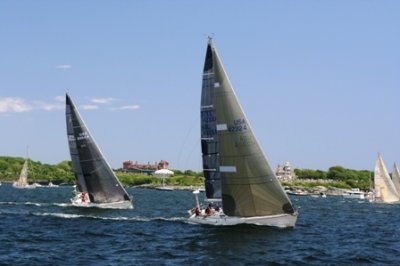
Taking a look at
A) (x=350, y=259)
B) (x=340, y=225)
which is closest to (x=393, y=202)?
(x=340, y=225)

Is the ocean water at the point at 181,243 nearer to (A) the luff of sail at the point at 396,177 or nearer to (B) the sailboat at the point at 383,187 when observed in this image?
(B) the sailboat at the point at 383,187

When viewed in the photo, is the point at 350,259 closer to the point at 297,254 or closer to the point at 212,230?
the point at 297,254

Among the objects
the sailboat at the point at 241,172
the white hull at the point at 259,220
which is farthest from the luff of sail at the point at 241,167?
the white hull at the point at 259,220

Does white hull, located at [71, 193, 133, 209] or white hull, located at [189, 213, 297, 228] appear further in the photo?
white hull, located at [71, 193, 133, 209]

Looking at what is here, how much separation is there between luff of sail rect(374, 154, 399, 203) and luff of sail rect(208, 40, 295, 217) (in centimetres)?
7007

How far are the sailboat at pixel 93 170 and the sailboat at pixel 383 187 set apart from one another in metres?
58.3

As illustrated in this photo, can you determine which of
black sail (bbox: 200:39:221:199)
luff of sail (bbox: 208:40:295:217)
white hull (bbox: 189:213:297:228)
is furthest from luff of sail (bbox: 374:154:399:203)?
luff of sail (bbox: 208:40:295:217)

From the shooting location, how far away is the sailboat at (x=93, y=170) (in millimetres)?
65750

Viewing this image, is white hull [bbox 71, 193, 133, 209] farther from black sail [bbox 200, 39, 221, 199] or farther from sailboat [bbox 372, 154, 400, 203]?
sailboat [bbox 372, 154, 400, 203]

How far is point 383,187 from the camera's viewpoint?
109875 mm

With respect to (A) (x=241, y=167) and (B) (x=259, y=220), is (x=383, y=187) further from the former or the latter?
(A) (x=241, y=167)

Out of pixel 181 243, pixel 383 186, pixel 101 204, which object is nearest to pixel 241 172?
pixel 181 243

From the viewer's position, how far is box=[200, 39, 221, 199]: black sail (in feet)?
153

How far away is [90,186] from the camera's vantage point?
66.1 meters
